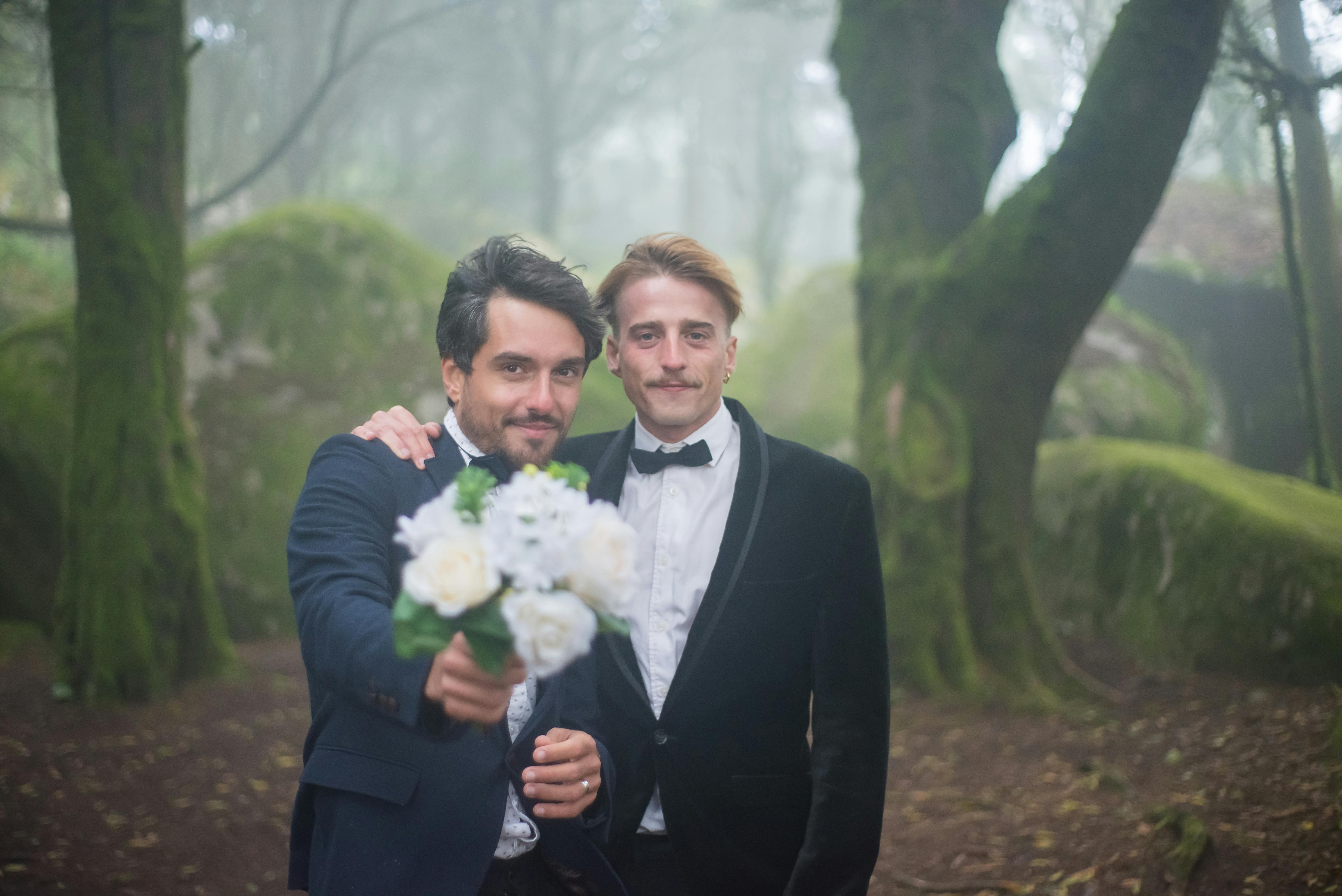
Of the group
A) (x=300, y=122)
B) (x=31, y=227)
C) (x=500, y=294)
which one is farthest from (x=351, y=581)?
(x=300, y=122)

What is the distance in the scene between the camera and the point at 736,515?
2.59 meters

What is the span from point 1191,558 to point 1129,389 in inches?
179

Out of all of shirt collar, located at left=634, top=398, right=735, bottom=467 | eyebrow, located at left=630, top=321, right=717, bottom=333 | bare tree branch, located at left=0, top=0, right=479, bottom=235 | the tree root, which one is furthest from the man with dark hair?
bare tree branch, located at left=0, top=0, right=479, bottom=235

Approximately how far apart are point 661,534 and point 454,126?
21.2 m

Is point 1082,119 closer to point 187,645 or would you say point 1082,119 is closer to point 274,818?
point 274,818

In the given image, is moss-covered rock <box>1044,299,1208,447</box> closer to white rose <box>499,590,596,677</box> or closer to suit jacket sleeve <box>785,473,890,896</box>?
suit jacket sleeve <box>785,473,890,896</box>

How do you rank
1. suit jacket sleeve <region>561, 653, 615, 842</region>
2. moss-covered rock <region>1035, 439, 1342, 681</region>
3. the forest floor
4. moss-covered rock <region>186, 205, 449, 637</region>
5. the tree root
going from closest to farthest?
suit jacket sleeve <region>561, 653, 615, 842</region> → the forest floor → the tree root → moss-covered rock <region>1035, 439, 1342, 681</region> → moss-covered rock <region>186, 205, 449, 637</region>

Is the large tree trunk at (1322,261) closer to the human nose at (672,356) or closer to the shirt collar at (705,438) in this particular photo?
the shirt collar at (705,438)

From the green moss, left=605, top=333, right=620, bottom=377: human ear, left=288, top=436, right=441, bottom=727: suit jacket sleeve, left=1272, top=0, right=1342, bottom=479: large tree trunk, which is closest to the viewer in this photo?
left=288, top=436, right=441, bottom=727: suit jacket sleeve

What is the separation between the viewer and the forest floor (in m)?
3.94

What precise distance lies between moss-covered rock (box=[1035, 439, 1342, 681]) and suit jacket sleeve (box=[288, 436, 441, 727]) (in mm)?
5345

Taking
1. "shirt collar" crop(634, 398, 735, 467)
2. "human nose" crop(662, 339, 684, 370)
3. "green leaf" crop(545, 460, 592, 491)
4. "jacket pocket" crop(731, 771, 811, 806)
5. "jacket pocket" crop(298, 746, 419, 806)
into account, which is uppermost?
"human nose" crop(662, 339, 684, 370)

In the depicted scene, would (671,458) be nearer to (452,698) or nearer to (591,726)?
(591,726)

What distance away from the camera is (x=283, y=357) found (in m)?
8.10
